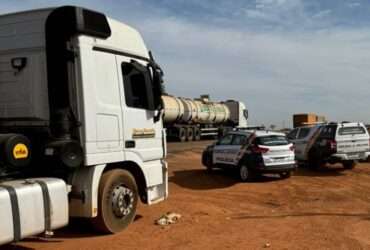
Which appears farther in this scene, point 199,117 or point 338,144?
point 199,117

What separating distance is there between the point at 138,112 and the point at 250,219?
10.2 feet

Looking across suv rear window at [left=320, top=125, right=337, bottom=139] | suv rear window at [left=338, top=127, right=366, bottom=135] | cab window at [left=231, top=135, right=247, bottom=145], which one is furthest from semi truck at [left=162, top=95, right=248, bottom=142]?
cab window at [left=231, top=135, right=247, bottom=145]

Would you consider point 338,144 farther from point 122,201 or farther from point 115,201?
point 115,201

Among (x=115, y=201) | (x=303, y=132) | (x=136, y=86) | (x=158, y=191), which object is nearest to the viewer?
(x=115, y=201)

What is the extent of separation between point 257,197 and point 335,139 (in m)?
7.06

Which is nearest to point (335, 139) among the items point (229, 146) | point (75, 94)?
point (229, 146)

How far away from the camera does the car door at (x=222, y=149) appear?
18.1 m

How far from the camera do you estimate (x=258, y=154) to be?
54.5 ft

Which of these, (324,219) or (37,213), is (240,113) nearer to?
(324,219)

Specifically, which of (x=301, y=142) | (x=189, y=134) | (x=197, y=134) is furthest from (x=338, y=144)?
(x=197, y=134)

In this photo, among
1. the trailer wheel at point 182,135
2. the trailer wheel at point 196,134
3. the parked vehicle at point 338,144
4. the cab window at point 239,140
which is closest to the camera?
the cab window at point 239,140

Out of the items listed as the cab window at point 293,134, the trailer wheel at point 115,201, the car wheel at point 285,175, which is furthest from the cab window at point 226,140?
the trailer wheel at point 115,201

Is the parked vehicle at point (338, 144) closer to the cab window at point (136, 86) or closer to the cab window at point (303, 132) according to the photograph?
the cab window at point (303, 132)

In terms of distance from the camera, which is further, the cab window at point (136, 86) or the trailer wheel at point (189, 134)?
the trailer wheel at point (189, 134)
